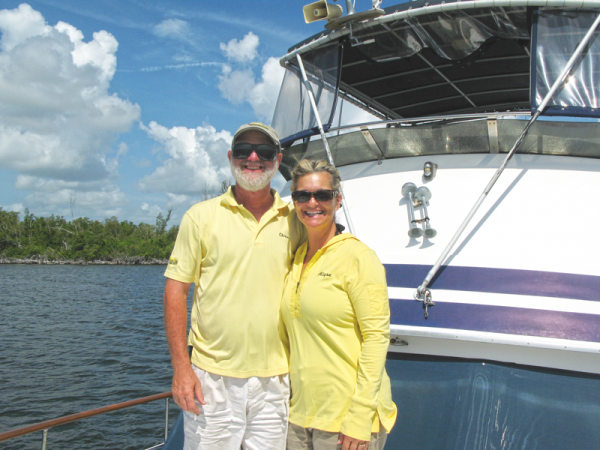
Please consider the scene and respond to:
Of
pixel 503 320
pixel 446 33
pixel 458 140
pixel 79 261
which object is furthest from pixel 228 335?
pixel 79 261

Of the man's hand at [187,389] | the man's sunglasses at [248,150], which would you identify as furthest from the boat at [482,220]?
the man's sunglasses at [248,150]

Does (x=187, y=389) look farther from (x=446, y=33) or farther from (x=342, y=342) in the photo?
(x=446, y=33)

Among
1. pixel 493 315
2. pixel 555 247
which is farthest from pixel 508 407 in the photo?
pixel 555 247

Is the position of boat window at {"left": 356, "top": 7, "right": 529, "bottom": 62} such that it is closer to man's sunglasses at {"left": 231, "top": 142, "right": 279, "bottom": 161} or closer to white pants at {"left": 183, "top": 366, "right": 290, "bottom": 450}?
man's sunglasses at {"left": 231, "top": 142, "right": 279, "bottom": 161}

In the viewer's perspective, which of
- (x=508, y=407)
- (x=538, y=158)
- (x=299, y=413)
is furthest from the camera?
(x=538, y=158)

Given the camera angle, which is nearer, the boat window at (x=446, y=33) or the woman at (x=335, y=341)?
the woman at (x=335, y=341)

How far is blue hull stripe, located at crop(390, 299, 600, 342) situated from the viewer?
282cm

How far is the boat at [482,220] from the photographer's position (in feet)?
9.18

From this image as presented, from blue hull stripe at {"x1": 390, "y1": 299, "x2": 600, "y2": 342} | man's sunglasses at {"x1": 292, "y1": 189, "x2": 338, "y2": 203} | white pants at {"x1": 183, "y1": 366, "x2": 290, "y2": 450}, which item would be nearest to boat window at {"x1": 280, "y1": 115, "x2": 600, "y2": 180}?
blue hull stripe at {"x1": 390, "y1": 299, "x2": 600, "y2": 342}

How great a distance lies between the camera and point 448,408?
2.86 meters

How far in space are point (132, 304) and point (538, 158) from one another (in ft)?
97.3

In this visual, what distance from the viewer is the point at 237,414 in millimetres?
2430

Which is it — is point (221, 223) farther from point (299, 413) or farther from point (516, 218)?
point (516, 218)

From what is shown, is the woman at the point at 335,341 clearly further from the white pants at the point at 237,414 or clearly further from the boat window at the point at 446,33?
the boat window at the point at 446,33
